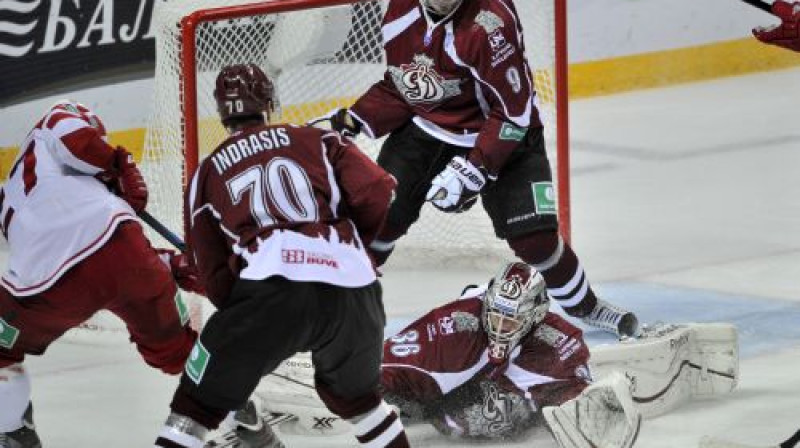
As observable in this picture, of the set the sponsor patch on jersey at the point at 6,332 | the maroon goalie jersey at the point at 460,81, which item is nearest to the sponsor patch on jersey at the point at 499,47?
the maroon goalie jersey at the point at 460,81

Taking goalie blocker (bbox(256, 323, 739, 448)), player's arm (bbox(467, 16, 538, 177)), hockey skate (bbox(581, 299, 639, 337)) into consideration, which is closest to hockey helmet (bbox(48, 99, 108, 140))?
goalie blocker (bbox(256, 323, 739, 448))

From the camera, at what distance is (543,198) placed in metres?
5.32

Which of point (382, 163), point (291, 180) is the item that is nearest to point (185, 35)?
point (382, 163)

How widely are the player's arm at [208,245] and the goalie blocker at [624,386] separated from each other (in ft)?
2.76

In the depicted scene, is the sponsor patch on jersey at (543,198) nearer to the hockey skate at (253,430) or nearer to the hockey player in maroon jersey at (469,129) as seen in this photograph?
the hockey player in maroon jersey at (469,129)

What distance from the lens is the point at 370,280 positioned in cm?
388

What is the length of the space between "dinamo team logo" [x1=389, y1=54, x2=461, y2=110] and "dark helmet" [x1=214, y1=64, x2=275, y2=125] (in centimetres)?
137

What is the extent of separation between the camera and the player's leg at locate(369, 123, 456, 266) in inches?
214

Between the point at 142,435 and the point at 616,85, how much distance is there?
5.23 meters

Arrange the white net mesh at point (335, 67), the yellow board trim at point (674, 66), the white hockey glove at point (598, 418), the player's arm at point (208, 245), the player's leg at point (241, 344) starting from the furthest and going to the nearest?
the yellow board trim at point (674, 66), the white net mesh at point (335, 67), the white hockey glove at point (598, 418), the player's arm at point (208, 245), the player's leg at point (241, 344)

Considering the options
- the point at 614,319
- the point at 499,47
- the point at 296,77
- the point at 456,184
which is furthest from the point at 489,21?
the point at 296,77

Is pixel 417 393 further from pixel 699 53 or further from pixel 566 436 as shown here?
pixel 699 53

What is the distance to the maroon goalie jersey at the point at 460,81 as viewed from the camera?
17.0 feet

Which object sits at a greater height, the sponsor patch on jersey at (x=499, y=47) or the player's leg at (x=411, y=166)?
the sponsor patch on jersey at (x=499, y=47)
